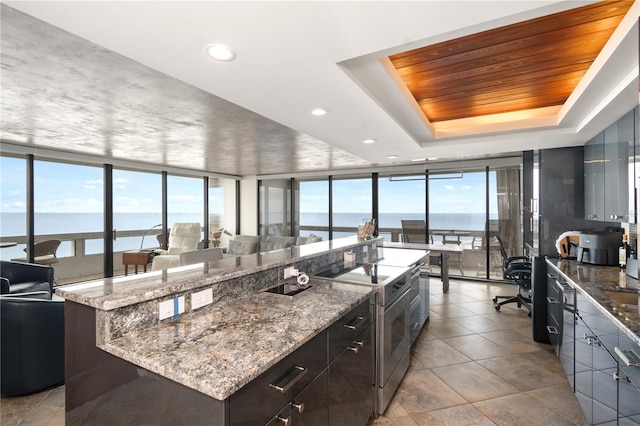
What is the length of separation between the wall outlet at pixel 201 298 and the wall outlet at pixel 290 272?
25.7 inches

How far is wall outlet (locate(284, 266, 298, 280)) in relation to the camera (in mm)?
2183

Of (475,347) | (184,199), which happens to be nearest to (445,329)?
(475,347)

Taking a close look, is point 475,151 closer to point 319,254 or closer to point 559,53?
point 559,53

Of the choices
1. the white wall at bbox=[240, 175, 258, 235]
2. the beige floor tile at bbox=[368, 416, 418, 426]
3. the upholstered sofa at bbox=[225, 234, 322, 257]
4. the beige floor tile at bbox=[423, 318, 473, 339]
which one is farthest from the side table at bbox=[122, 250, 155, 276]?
the beige floor tile at bbox=[368, 416, 418, 426]

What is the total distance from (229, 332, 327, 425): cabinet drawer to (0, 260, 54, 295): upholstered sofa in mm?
4112

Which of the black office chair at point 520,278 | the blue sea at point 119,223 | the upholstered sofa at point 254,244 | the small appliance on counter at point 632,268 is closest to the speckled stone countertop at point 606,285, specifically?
the small appliance on counter at point 632,268

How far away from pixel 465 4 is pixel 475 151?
9.88ft

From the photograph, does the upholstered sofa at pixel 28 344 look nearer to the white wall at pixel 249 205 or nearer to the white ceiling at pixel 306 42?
the white ceiling at pixel 306 42

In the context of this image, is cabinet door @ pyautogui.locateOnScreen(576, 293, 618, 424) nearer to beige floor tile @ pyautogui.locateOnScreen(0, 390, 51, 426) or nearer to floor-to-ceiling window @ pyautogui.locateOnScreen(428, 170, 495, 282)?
beige floor tile @ pyautogui.locateOnScreen(0, 390, 51, 426)

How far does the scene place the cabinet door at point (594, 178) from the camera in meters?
2.73

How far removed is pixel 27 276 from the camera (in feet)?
13.1

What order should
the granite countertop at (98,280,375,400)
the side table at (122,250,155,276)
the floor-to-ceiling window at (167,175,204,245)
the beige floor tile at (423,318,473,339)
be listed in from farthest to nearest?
the floor-to-ceiling window at (167,175,204,245)
the side table at (122,250,155,276)
the beige floor tile at (423,318,473,339)
the granite countertop at (98,280,375,400)

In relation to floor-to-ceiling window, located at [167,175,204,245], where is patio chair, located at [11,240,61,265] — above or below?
below

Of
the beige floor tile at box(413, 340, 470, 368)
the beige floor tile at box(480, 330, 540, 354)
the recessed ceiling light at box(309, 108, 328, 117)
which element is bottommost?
the beige floor tile at box(413, 340, 470, 368)
